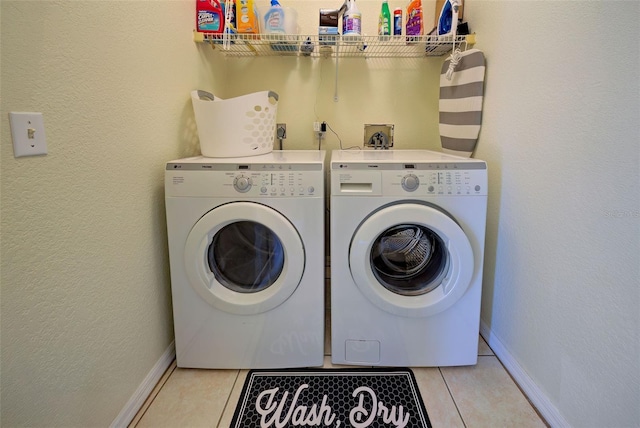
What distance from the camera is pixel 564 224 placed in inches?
44.6

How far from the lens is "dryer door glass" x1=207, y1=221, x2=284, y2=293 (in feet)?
4.71

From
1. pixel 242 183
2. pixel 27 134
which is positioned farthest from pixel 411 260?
pixel 27 134

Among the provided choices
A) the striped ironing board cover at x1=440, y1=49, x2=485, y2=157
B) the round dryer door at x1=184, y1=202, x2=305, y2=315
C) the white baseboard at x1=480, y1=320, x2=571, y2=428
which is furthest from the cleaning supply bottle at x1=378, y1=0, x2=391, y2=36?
the white baseboard at x1=480, y1=320, x2=571, y2=428

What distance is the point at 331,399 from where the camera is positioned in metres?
Result: 1.35

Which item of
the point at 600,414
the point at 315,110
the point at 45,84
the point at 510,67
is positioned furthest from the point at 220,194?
the point at 600,414

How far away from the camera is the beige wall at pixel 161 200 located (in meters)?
0.86

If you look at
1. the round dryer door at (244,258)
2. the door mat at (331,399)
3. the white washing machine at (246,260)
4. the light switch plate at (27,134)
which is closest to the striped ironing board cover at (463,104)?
the white washing machine at (246,260)

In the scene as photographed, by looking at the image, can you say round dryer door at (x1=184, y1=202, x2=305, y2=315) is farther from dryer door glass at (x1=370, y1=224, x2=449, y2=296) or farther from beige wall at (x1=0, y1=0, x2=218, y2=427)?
dryer door glass at (x1=370, y1=224, x2=449, y2=296)

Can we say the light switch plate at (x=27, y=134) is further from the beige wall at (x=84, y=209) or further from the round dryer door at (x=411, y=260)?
the round dryer door at (x=411, y=260)

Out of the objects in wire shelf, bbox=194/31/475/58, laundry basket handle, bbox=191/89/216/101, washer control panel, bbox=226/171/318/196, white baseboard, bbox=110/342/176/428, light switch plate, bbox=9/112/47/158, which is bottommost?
white baseboard, bbox=110/342/176/428

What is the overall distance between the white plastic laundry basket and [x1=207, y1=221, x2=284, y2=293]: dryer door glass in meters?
0.37

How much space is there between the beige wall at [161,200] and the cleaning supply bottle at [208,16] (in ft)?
0.18

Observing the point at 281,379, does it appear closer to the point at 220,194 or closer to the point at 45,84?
the point at 220,194

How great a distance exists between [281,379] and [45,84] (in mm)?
1255
